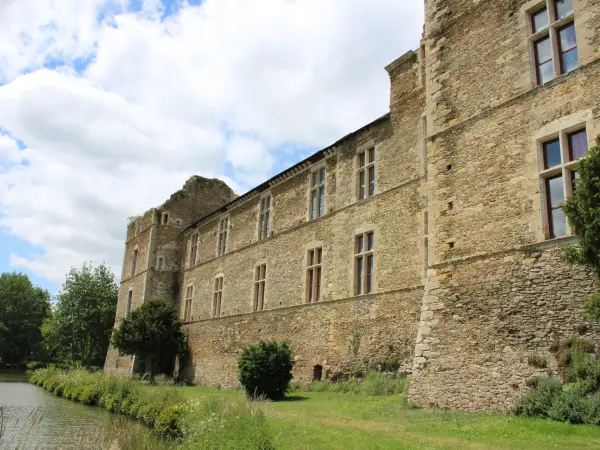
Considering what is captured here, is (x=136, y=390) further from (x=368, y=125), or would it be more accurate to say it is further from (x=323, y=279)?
(x=368, y=125)

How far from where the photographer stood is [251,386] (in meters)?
15.3

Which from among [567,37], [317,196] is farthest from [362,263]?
[567,37]

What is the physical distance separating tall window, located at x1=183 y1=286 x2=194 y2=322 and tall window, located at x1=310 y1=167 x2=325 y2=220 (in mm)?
12101

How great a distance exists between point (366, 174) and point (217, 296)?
1208 cm

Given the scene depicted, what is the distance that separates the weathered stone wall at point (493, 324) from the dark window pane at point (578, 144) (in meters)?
1.89

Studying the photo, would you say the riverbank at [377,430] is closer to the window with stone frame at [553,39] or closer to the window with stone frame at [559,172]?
the window with stone frame at [559,172]

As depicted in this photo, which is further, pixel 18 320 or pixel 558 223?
pixel 18 320

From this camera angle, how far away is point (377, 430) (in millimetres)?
8820

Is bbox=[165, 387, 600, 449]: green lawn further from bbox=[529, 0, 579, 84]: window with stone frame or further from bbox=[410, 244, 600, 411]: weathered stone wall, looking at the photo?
bbox=[529, 0, 579, 84]: window with stone frame

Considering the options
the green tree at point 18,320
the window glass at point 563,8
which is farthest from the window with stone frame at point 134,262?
the window glass at point 563,8

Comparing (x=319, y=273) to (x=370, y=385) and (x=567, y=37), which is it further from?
(x=567, y=37)

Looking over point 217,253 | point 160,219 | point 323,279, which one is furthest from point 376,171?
point 160,219

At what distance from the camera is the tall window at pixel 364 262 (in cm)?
1642

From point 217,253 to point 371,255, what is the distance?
12655mm
